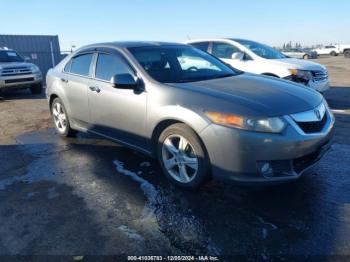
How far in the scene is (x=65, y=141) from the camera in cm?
617

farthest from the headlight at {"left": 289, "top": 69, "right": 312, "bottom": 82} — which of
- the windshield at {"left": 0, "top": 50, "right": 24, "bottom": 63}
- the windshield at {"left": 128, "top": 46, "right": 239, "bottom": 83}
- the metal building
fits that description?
the metal building

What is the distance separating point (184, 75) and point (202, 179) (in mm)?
1459

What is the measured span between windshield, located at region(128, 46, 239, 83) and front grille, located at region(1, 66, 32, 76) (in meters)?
8.70

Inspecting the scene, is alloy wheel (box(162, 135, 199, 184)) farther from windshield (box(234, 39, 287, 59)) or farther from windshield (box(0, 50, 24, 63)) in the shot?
windshield (box(0, 50, 24, 63))

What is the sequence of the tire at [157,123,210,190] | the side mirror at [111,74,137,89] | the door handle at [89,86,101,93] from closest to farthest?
the tire at [157,123,210,190] → the side mirror at [111,74,137,89] → the door handle at [89,86,101,93]

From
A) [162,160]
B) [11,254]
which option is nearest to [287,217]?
[162,160]

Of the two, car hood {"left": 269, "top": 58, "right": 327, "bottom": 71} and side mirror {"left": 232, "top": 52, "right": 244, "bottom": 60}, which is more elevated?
side mirror {"left": 232, "top": 52, "right": 244, "bottom": 60}

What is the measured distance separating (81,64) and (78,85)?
37 centimetres

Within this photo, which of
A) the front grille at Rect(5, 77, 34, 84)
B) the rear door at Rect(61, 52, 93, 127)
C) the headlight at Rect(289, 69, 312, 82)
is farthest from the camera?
the front grille at Rect(5, 77, 34, 84)

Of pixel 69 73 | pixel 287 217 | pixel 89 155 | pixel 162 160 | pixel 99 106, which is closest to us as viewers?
pixel 287 217

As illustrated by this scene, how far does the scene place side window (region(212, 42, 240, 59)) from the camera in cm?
934

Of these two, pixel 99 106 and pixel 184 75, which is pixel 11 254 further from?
pixel 184 75

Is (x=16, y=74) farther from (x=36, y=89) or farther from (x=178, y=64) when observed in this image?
(x=178, y=64)

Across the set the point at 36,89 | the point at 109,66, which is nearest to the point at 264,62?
the point at 109,66
